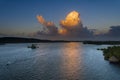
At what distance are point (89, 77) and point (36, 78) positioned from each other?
33.3 feet

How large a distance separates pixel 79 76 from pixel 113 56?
24722mm

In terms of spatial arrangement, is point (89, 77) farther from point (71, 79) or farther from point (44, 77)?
point (44, 77)

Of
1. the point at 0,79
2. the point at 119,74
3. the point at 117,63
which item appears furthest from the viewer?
the point at 117,63

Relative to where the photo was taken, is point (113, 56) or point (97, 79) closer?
point (97, 79)

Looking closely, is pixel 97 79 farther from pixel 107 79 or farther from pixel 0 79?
pixel 0 79

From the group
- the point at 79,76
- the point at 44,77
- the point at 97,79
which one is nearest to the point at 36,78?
the point at 44,77

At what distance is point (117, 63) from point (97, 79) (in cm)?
2248

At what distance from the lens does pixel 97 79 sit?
39.7 m

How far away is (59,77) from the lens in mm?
41188

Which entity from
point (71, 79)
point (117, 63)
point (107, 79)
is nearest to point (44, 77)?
point (71, 79)

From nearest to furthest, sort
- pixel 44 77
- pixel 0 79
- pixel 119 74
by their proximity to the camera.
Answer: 1. pixel 0 79
2. pixel 44 77
3. pixel 119 74

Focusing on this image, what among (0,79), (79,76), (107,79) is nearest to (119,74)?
Result: (107,79)

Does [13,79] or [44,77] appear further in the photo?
[44,77]

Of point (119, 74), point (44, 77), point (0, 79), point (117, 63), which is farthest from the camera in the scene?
point (117, 63)
